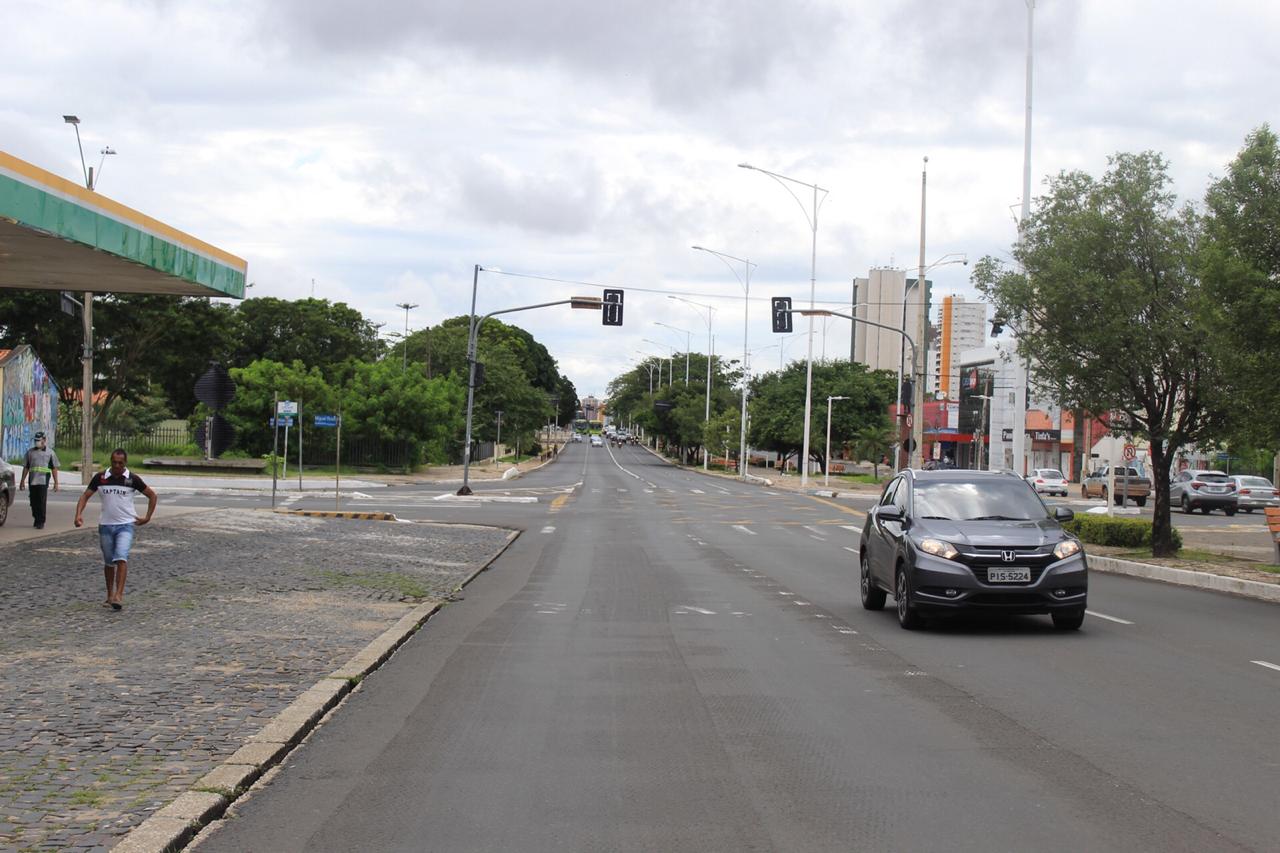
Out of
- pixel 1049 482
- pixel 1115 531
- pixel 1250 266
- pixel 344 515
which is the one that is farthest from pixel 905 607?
pixel 1049 482

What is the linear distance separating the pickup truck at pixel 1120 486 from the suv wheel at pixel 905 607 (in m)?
38.6

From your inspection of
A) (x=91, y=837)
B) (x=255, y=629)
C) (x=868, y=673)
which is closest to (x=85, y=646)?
(x=255, y=629)

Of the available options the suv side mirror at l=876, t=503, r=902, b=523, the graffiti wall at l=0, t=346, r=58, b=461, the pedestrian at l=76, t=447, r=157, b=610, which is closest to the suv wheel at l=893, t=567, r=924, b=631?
the suv side mirror at l=876, t=503, r=902, b=523

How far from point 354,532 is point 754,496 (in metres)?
30.0

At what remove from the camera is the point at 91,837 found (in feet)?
17.8

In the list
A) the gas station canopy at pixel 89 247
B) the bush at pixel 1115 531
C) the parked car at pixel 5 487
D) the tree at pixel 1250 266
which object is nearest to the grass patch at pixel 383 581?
the gas station canopy at pixel 89 247

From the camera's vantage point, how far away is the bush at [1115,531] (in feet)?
82.0

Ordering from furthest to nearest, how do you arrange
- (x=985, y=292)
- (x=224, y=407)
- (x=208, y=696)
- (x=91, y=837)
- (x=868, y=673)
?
1. (x=224, y=407)
2. (x=985, y=292)
3. (x=868, y=673)
4. (x=208, y=696)
5. (x=91, y=837)

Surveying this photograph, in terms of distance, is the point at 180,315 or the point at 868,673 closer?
the point at 868,673

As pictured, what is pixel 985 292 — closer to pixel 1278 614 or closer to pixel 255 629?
pixel 1278 614

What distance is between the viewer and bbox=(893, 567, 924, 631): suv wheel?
42.5ft

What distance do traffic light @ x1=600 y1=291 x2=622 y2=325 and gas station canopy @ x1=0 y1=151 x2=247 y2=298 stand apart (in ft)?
47.1

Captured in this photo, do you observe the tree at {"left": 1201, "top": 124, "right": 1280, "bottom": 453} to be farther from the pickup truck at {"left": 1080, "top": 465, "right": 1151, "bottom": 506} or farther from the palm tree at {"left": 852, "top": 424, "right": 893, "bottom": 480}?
Result: the palm tree at {"left": 852, "top": 424, "right": 893, "bottom": 480}

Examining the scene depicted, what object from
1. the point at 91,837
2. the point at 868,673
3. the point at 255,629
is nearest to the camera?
the point at 91,837
